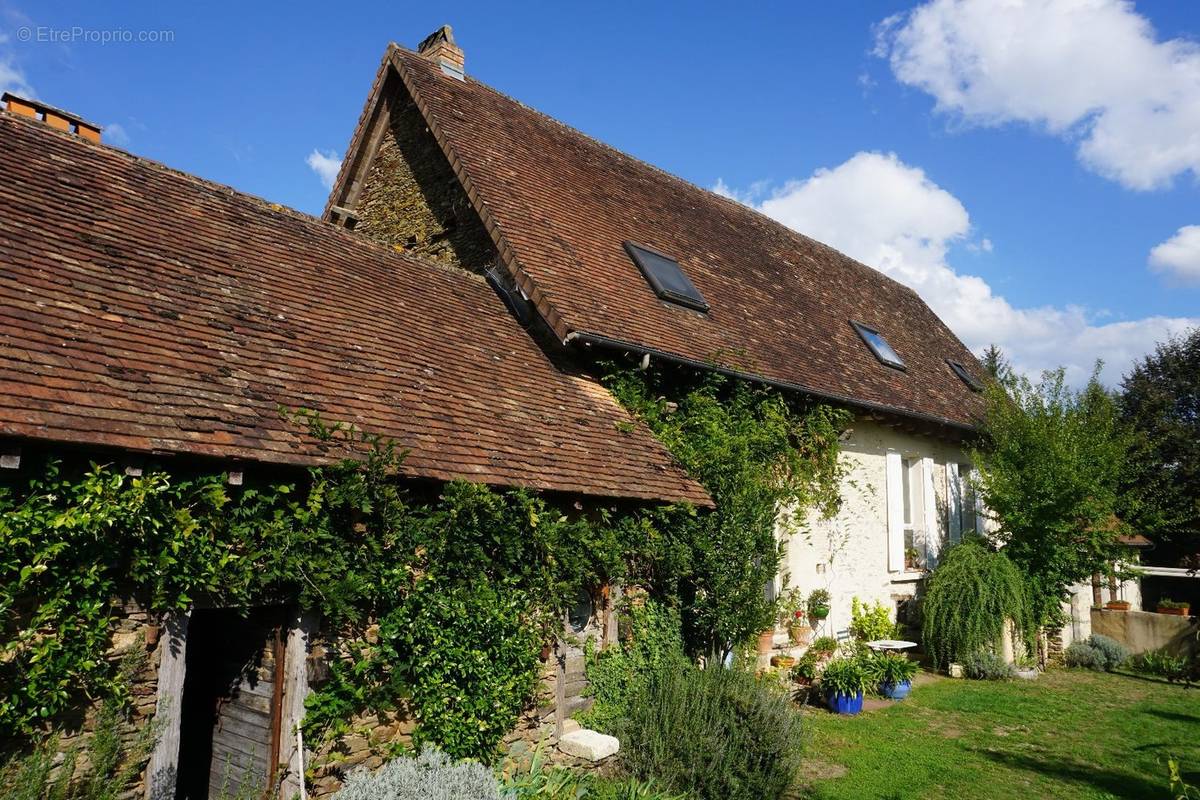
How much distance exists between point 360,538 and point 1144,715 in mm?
10319

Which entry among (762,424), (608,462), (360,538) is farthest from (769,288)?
(360,538)

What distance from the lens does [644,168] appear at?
48.1 feet

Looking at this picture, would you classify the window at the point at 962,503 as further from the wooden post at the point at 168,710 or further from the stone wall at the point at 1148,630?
the wooden post at the point at 168,710

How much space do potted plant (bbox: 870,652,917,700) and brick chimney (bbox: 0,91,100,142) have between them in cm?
1080

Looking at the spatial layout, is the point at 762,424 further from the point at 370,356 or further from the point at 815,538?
the point at 370,356

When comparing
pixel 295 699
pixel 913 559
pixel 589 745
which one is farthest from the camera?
pixel 913 559

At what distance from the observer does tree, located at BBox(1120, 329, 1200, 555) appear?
76.0 ft

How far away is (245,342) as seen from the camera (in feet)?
19.6

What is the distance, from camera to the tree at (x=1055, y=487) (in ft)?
40.4

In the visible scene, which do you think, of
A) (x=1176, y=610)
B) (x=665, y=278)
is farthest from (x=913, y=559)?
(x=1176, y=610)

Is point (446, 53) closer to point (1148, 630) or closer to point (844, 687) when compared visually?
point (844, 687)

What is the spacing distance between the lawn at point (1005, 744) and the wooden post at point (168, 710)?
505cm

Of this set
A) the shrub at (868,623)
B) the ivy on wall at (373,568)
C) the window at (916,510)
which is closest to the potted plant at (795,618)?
the shrub at (868,623)

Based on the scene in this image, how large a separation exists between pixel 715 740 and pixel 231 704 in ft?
12.3
